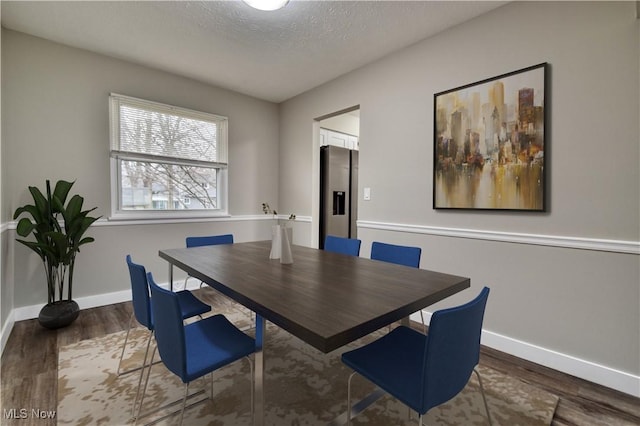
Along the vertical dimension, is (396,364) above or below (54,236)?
below

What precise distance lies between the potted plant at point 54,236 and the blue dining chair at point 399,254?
262 cm

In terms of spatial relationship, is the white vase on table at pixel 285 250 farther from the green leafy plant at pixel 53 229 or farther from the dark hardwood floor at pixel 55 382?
the green leafy plant at pixel 53 229

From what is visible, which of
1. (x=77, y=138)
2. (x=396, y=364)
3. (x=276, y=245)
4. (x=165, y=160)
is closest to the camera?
(x=396, y=364)

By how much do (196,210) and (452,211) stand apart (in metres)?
3.07

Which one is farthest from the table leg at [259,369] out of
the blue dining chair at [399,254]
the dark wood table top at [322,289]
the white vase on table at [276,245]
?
the blue dining chair at [399,254]

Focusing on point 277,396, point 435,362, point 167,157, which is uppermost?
point 167,157

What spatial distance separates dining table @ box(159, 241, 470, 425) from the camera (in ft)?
3.26

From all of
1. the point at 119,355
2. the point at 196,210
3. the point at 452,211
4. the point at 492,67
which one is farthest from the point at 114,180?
the point at 492,67

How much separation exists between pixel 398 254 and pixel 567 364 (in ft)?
4.48

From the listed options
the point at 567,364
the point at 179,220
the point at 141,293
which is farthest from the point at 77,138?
the point at 567,364

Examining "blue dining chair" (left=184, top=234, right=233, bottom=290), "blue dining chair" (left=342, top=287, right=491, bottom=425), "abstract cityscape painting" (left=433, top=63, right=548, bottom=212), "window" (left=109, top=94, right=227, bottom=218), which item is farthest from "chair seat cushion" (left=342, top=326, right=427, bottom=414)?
"window" (left=109, top=94, right=227, bottom=218)

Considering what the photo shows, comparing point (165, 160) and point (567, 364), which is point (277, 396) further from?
point (165, 160)

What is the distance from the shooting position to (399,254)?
86.7 inches

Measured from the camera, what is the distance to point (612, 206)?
1864 millimetres
